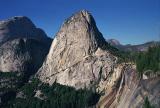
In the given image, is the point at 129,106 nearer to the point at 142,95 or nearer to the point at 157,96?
the point at 142,95

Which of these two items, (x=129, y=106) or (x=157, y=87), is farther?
(x=129, y=106)

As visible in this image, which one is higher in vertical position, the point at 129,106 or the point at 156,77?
the point at 156,77

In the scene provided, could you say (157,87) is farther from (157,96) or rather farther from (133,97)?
(133,97)

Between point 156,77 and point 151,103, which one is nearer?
point 151,103

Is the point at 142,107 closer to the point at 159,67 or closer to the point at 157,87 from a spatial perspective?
the point at 157,87

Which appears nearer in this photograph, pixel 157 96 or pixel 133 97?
pixel 157 96

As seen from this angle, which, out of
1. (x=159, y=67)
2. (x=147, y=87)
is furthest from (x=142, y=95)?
(x=159, y=67)

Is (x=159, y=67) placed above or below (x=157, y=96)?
above

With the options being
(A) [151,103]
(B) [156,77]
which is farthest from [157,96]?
(B) [156,77]
